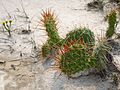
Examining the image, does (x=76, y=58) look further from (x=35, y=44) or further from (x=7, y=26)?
(x=7, y=26)

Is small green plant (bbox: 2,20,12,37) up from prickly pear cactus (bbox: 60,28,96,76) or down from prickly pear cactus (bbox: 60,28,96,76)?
up

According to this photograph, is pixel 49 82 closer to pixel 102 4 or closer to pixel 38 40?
pixel 38 40

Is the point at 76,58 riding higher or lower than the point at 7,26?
lower

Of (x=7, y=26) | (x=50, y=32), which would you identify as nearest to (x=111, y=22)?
(x=50, y=32)

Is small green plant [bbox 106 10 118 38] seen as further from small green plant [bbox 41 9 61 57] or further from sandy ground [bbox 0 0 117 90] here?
small green plant [bbox 41 9 61 57]

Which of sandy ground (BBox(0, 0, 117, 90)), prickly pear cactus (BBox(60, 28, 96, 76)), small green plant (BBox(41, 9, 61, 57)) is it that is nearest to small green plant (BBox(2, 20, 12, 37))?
sandy ground (BBox(0, 0, 117, 90))

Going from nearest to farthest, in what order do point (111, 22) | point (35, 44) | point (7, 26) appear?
point (111, 22)
point (35, 44)
point (7, 26)
